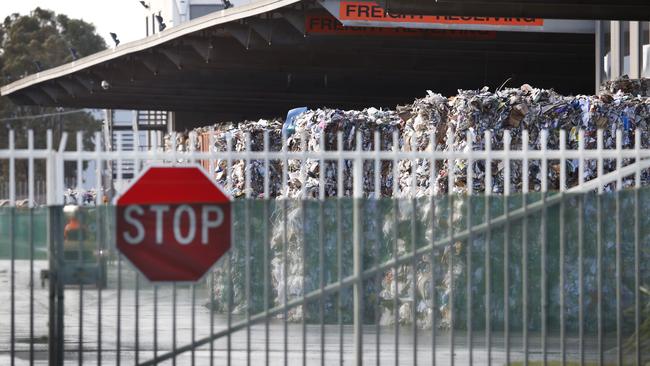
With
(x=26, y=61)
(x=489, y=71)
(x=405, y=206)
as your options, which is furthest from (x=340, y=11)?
(x=26, y=61)

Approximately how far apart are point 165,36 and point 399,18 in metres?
9.52

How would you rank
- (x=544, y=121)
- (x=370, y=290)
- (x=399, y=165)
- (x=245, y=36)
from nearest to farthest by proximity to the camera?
(x=370, y=290), (x=544, y=121), (x=399, y=165), (x=245, y=36)

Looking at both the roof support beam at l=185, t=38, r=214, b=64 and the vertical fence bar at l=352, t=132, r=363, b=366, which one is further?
the roof support beam at l=185, t=38, r=214, b=64

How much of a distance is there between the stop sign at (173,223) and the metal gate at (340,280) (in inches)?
4.3

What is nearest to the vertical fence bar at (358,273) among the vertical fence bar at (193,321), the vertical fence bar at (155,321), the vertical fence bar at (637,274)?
the vertical fence bar at (193,321)

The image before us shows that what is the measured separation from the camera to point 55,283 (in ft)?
33.1

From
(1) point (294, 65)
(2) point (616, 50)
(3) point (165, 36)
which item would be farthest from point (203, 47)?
(2) point (616, 50)

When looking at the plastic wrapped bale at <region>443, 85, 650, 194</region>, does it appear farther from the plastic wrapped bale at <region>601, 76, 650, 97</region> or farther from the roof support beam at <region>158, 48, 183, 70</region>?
the roof support beam at <region>158, 48, 183, 70</region>

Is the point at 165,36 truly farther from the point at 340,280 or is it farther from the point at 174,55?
the point at 340,280

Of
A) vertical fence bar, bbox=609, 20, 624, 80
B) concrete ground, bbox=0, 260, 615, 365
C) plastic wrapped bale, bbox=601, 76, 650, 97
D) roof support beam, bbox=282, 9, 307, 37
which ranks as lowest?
concrete ground, bbox=0, 260, 615, 365

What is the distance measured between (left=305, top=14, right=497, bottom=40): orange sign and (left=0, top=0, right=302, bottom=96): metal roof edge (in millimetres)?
1186

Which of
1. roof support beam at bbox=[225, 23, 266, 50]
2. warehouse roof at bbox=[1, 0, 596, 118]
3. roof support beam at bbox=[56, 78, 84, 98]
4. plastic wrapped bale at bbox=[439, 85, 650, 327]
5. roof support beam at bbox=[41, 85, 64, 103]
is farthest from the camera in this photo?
roof support beam at bbox=[41, 85, 64, 103]

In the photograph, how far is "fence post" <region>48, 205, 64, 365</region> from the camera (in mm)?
10062

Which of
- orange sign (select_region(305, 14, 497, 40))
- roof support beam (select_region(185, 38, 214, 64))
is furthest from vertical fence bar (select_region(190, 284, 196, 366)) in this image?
roof support beam (select_region(185, 38, 214, 64))
